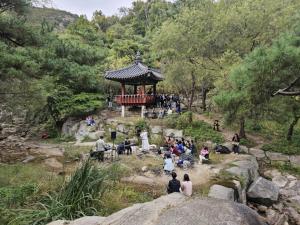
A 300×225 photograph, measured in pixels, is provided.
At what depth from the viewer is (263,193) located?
38.4 feet

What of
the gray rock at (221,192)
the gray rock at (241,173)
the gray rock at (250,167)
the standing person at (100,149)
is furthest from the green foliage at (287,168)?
the standing person at (100,149)

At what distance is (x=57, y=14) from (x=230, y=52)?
257 feet

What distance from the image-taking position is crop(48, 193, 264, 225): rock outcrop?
145 inches

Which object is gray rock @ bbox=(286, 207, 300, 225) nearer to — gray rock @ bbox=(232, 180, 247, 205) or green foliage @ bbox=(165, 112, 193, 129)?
gray rock @ bbox=(232, 180, 247, 205)

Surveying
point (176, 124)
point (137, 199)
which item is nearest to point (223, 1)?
point (176, 124)

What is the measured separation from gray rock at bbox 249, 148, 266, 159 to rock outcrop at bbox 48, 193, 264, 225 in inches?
513

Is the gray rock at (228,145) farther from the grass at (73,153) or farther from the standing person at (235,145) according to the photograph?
the grass at (73,153)

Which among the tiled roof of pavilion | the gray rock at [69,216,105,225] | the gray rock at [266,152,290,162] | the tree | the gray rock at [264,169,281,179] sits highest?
the tiled roof of pavilion

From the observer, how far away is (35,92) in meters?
13.7

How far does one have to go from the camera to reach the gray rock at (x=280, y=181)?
13.8 metres

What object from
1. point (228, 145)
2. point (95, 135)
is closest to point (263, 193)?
point (228, 145)

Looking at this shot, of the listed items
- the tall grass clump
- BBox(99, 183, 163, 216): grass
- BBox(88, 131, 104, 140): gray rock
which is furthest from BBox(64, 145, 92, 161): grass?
the tall grass clump

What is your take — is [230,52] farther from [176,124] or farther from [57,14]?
[57,14]

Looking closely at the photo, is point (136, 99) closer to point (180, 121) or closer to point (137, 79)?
point (137, 79)
